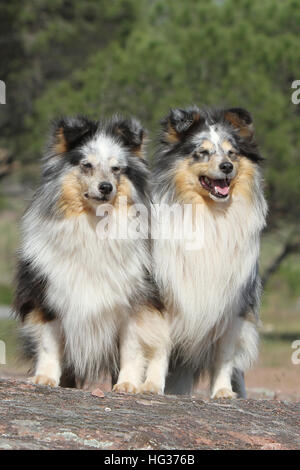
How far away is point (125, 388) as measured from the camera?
6152mm

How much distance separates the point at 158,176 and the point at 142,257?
0.78 meters

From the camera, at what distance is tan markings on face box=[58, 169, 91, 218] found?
20.4ft

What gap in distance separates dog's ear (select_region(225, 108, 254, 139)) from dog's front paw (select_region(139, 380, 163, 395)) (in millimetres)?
2175

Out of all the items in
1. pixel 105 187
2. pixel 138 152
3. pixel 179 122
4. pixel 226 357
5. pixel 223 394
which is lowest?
pixel 223 394

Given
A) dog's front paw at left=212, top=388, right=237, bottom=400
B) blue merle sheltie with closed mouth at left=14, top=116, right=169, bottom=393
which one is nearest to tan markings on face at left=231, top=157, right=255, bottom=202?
blue merle sheltie with closed mouth at left=14, top=116, right=169, bottom=393

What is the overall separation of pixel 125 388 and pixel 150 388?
204mm

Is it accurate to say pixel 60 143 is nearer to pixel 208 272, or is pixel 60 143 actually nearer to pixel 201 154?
pixel 201 154

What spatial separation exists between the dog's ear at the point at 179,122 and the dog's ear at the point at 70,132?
0.67 metres

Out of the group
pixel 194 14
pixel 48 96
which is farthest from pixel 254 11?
pixel 48 96

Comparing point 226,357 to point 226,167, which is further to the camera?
point 226,357

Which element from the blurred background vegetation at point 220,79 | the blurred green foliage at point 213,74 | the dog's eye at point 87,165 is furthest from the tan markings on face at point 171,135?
the blurred background vegetation at point 220,79

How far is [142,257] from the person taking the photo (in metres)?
6.34

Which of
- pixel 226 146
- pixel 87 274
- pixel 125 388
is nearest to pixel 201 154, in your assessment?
pixel 226 146
